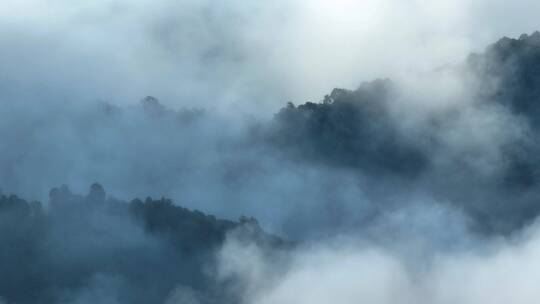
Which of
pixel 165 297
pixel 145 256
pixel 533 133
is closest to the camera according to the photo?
pixel 165 297

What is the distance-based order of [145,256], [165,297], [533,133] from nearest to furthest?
[165,297]
[145,256]
[533,133]

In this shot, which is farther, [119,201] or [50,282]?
[119,201]

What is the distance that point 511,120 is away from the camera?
19712 centimetres

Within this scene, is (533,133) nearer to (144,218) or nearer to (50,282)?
(144,218)

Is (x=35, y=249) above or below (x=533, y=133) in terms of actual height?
below

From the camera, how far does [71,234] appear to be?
7367 inches

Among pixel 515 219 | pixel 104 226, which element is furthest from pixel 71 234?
pixel 515 219

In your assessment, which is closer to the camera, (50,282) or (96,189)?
(50,282)

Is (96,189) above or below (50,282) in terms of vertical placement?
above

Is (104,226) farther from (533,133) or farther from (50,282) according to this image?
(533,133)

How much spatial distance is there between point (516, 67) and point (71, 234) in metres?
64.3

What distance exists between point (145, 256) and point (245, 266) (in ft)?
46.7

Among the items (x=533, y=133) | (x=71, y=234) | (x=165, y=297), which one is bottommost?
(x=165, y=297)

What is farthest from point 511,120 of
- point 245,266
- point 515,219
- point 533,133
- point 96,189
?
point 96,189
